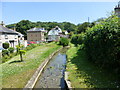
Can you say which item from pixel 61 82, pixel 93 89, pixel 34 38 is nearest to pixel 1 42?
pixel 61 82

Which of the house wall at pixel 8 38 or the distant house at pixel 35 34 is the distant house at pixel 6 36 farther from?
the distant house at pixel 35 34

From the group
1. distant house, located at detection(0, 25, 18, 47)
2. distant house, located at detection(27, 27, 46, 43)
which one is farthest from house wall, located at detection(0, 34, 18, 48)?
distant house, located at detection(27, 27, 46, 43)

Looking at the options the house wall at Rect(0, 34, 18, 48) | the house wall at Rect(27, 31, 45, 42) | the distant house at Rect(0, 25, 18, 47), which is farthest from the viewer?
the house wall at Rect(27, 31, 45, 42)

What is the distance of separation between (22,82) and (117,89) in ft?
17.1

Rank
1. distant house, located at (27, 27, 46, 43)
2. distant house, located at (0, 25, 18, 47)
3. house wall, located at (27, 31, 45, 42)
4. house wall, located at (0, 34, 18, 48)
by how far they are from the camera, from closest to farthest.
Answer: distant house, located at (0, 25, 18, 47) → house wall, located at (0, 34, 18, 48) → distant house, located at (27, 27, 46, 43) → house wall, located at (27, 31, 45, 42)

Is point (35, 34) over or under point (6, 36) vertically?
over

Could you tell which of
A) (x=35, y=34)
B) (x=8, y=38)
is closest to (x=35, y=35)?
(x=35, y=34)

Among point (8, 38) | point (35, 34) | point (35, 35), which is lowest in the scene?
point (8, 38)

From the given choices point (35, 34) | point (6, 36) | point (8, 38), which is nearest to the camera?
point (6, 36)

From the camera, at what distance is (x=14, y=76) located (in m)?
6.69

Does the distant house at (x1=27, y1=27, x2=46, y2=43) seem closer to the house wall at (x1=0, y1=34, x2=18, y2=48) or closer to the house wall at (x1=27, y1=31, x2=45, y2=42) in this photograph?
the house wall at (x1=27, y1=31, x2=45, y2=42)

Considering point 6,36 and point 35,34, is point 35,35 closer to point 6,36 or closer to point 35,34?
point 35,34

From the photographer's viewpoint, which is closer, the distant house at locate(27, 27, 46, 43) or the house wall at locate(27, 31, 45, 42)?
the distant house at locate(27, 27, 46, 43)

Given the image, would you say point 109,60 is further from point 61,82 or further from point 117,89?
point 61,82
